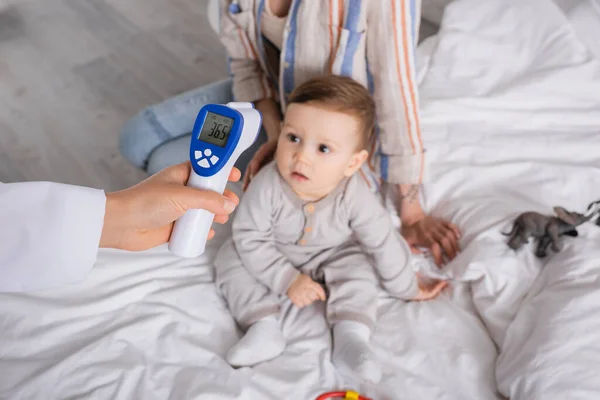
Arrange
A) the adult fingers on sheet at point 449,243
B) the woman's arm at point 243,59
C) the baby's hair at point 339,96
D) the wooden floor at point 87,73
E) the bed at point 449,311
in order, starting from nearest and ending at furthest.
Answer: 1. the bed at point 449,311
2. the baby's hair at point 339,96
3. the adult fingers on sheet at point 449,243
4. the woman's arm at point 243,59
5. the wooden floor at point 87,73

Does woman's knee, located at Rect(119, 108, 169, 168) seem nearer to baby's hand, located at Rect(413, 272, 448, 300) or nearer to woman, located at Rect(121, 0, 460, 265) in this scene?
woman, located at Rect(121, 0, 460, 265)

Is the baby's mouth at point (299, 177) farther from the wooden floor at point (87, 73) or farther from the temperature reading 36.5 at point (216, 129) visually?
the wooden floor at point (87, 73)

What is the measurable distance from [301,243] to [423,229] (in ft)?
0.89

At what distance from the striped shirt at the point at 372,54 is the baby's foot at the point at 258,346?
411 millimetres

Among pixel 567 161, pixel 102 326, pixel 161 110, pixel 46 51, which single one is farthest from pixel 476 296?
pixel 46 51

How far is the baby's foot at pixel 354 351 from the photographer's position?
859 millimetres

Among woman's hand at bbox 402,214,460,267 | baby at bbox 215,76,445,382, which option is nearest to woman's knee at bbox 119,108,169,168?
baby at bbox 215,76,445,382

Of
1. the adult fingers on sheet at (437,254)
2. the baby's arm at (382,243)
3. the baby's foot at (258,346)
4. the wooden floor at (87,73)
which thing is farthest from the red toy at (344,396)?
the wooden floor at (87,73)

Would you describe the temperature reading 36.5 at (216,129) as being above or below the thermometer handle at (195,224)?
above

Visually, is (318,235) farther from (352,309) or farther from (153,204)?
(153,204)

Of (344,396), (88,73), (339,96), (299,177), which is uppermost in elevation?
(339,96)

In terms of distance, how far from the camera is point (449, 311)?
990 millimetres

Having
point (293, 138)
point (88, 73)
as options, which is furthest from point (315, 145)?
point (88, 73)

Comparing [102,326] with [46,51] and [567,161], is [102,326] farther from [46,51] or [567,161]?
[46,51]
